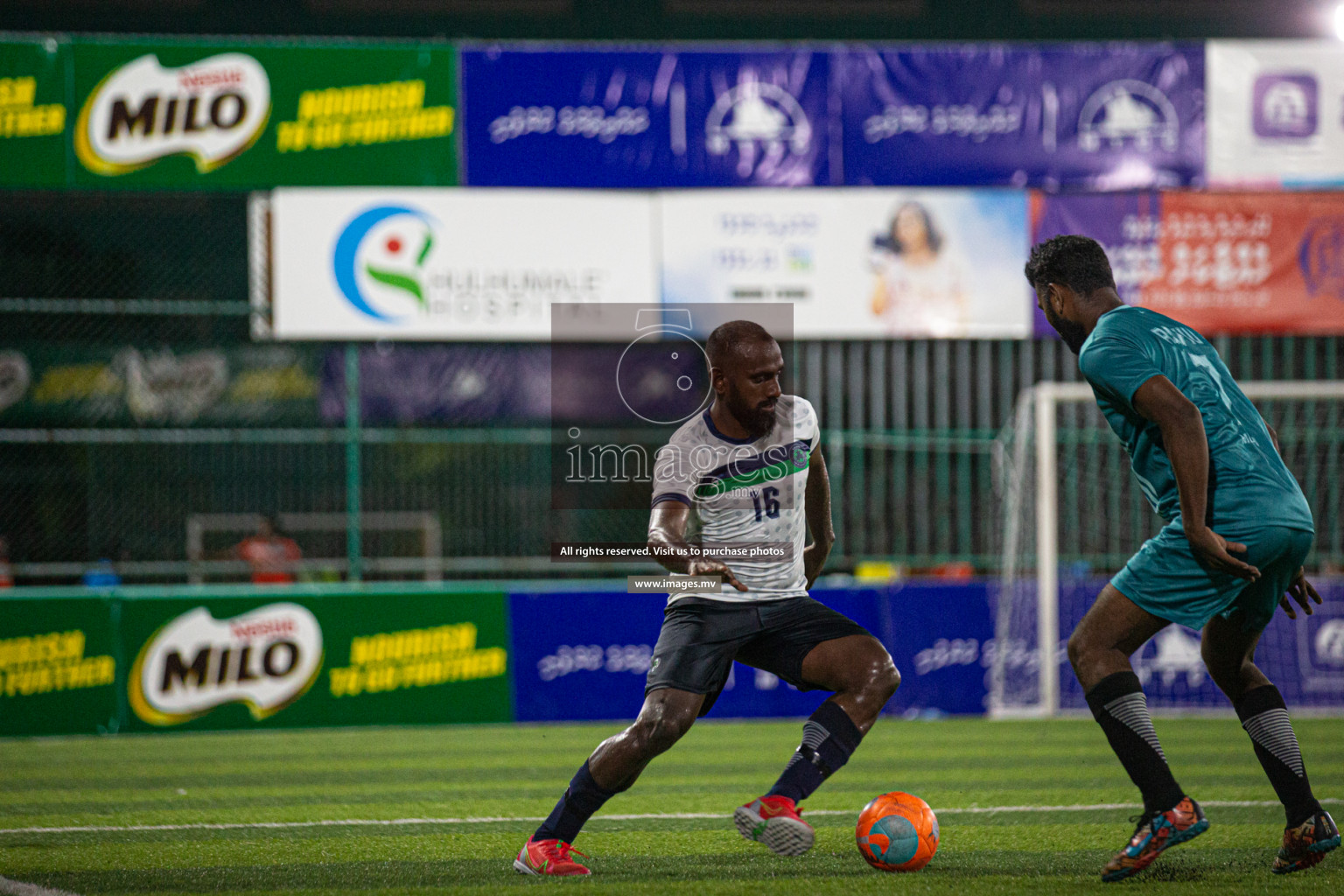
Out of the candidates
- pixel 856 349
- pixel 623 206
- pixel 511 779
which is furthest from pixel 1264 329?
pixel 511 779

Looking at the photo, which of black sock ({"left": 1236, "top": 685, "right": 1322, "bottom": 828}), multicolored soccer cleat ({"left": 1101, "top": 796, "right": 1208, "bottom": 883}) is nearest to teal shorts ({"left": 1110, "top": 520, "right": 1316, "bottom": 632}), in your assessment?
black sock ({"left": 1236, "top": 685, "right": 1322, "bottom": 828})

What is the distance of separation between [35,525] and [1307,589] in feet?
43.4

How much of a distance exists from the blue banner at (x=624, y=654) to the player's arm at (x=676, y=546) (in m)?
8.31

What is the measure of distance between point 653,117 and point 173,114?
442cm

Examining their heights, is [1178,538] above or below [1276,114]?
below

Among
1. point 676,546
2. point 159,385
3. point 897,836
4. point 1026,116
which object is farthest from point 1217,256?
point 159,385

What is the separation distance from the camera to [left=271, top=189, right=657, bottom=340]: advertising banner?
14.3 m

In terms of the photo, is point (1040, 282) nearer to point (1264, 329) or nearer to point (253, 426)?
point (1264, 329)

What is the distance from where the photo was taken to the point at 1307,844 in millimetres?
A: 4902

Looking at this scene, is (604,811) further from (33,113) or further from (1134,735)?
(33,113)

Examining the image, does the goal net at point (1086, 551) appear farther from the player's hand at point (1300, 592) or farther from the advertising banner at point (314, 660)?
the player's hand at point (1300, 592)

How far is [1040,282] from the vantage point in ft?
17.1

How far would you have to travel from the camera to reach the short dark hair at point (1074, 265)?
202 inches

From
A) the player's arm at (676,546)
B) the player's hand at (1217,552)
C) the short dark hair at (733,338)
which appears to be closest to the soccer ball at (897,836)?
the player's arm at (676,546)
